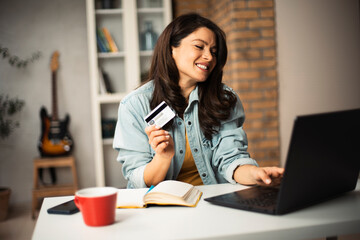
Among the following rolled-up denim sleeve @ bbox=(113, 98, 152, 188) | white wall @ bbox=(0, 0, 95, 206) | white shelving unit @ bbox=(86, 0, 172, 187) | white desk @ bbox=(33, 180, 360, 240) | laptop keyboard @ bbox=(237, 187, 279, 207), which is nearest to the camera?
white desk @ bbox=(33, 180, 360, 240)

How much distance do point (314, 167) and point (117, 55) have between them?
9.81 feet

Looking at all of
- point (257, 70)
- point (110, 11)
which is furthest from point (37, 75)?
point (257, 70)

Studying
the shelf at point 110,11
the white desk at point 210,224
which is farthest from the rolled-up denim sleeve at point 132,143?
the shelf at point 110,11

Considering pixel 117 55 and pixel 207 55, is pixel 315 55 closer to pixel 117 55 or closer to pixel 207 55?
pixel 117 55

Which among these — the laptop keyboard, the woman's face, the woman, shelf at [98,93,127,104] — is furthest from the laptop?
shelf at [98,93,127,104]

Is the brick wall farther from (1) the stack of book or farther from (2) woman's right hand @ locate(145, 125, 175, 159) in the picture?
(2) woman's right hand @ locate(145, 125, 175, 159)

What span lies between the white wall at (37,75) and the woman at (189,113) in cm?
235

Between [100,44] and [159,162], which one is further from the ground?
[100,44]

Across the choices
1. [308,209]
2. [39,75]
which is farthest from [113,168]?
[308,209]

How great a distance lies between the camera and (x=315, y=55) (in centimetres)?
321

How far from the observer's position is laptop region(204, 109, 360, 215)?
770 millimetres

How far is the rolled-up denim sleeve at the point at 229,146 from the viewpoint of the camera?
142cm

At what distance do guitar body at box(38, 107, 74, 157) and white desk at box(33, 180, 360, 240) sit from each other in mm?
2629

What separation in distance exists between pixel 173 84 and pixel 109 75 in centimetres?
227
